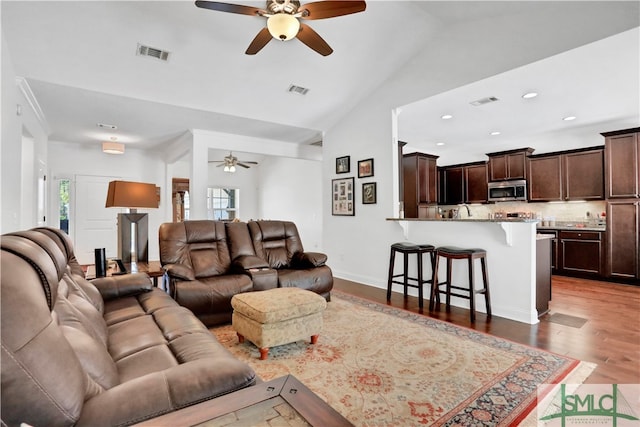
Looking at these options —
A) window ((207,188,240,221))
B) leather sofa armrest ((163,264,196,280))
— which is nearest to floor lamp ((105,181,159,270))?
leather sofa armrest ((163,264,196,280))

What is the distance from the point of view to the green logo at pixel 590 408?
5.77 ft

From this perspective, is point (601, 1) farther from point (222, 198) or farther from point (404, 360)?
point (222, 198)

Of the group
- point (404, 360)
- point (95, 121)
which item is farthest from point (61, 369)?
point (95, 121)

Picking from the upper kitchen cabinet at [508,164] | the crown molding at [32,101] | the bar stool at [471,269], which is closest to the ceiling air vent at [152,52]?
the crown molding at [32,101]

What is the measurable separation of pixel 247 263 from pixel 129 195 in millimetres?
1402

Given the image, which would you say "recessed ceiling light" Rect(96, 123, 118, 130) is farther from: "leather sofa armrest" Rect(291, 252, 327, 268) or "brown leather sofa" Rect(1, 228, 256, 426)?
"brown leather sofa" Rect(1, 228, 256, 426)

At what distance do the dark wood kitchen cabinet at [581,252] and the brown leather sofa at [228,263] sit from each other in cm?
444

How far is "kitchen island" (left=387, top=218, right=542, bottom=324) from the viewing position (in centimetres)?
329

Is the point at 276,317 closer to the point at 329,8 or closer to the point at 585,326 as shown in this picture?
the point at 329,8

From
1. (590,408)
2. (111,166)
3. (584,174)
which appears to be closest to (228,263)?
(590,408)

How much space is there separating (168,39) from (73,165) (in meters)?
4.68

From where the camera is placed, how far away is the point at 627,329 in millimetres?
3021

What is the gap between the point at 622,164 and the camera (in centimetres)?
496

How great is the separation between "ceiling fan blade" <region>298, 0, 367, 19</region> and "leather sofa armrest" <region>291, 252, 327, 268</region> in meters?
2.45
